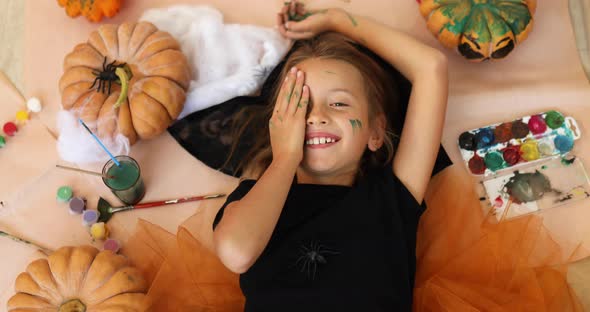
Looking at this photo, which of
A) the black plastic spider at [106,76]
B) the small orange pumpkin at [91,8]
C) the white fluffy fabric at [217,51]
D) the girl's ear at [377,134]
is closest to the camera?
the girl's ear at [377,134]

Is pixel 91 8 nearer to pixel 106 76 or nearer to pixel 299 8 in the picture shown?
pixel 106 76

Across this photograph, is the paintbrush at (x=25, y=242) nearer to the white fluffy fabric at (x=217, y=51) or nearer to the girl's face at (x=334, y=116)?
the white fluffy fabric at (x=217, y=51)

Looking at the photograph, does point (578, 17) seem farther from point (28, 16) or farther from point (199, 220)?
point (28, 16)

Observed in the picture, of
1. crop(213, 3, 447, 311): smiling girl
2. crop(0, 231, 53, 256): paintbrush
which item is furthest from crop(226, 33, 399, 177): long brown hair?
crop(0, 231, 53, 256): paintbrush

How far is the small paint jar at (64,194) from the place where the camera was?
1425 millimetres

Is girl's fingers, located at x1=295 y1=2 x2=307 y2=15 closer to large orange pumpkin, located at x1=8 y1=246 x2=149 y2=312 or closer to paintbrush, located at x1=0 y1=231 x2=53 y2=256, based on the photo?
large orange pumpkin, located at x1=8 y1=246 x2=149 y2=312

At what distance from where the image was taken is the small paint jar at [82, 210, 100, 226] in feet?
4.58

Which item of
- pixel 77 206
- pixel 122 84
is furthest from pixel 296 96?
pixel 77 206

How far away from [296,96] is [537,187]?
733 mm

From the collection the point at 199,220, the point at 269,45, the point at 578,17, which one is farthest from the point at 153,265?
the point at 578,17

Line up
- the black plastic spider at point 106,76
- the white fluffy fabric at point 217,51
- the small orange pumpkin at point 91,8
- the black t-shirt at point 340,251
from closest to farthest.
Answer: the black t-shirt at point 340,251
the black plastic spider at point 106,76
the white fluffy fabric at point 217,51
the small orange pumpkin at point 91,8

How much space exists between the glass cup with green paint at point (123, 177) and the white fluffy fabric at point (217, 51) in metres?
0.22

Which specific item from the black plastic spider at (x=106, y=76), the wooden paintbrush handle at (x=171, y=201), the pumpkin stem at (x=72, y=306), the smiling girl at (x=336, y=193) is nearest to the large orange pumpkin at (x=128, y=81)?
the black plastic spider at (x=106, y=76)

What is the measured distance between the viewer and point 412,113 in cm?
126
